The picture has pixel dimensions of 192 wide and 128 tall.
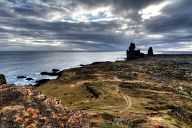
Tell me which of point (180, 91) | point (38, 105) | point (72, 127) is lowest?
point (180, 91)

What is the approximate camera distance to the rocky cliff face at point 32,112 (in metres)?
11.5

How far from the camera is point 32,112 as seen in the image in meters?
12.2

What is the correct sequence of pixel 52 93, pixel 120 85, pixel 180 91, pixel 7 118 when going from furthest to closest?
pixel 120 85 → pixel 180 91 → pixel 52 93 → pixel 7 118

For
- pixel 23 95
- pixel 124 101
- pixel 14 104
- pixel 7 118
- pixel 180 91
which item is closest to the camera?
pixel 7 118

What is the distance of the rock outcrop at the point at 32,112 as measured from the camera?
11.5 meters

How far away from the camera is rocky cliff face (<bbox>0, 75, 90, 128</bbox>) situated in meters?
11.5

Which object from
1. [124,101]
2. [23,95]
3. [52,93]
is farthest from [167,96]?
[23,95]

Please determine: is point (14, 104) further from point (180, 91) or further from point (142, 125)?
point (180, 91)

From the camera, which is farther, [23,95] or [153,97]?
[153,97]

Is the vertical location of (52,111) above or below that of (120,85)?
above

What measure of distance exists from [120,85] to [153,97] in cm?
1942

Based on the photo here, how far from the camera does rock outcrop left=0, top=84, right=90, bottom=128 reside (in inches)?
454

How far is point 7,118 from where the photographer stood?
1154 centimetres

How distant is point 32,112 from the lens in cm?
1216
